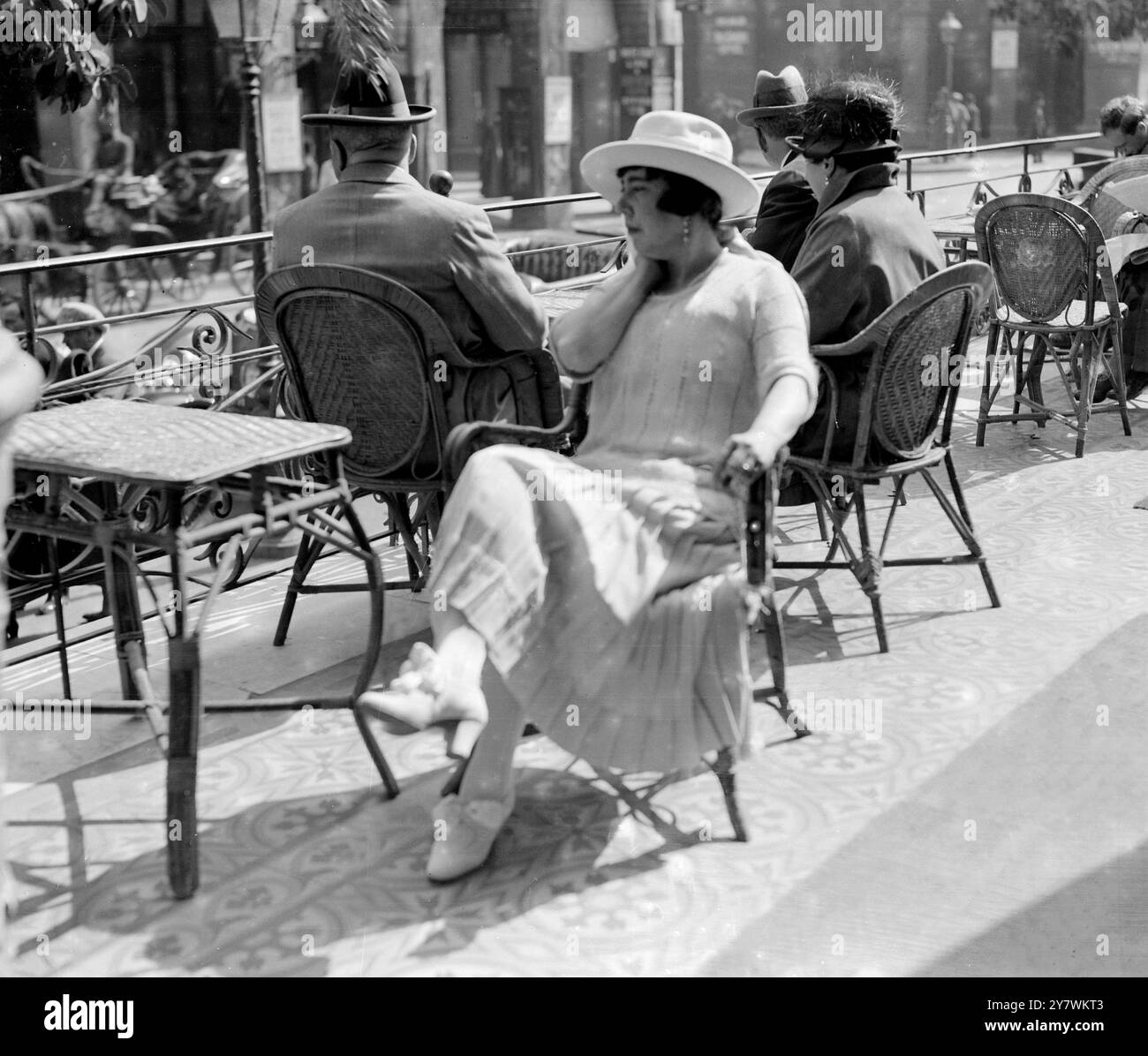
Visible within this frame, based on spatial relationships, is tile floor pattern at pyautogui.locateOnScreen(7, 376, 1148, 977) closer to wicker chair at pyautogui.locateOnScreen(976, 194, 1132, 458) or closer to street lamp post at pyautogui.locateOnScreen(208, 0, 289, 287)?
wicker chair at pyautogui.locateOnScreen(976, 194, 1132, 458)

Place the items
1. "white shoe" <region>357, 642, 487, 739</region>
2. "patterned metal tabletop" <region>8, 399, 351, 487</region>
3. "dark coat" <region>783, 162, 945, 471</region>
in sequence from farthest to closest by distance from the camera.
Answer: "dark coat" <region>783, 162, 945, 471</region>
"patterned metal tabletop" <region>8, 399, 351, 487</region>
"white shoe" <region>357, 642, 487, 739</region>

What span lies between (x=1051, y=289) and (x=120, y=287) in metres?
→ 13.4

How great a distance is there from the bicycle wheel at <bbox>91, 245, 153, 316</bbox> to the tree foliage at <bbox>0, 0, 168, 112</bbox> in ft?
29.2

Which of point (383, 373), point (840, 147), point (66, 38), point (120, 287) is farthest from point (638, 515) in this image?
point (120, 287)

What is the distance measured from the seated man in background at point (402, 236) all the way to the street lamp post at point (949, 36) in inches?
1228

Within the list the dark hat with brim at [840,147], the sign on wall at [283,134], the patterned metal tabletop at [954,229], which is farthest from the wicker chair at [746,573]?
the sign on wall at [283,134]

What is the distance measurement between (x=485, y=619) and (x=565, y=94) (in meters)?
23.8

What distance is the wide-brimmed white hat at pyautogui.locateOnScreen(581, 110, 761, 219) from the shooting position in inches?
121

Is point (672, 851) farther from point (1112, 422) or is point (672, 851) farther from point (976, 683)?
point (1112, 422)

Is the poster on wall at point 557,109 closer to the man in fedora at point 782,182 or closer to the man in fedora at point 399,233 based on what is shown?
the man in fedora at point 782,182

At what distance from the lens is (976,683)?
3947 mm

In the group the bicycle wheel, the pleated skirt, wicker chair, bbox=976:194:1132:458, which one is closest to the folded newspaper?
wicker chair, bbox=976:194:1132:458

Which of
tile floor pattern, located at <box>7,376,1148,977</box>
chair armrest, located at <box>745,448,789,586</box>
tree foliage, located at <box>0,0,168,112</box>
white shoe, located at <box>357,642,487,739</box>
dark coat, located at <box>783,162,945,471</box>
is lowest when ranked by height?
tile floor pattern, located at <box>7,376,1148,977</box>

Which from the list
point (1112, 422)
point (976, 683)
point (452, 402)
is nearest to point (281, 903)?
point (452, 402)
